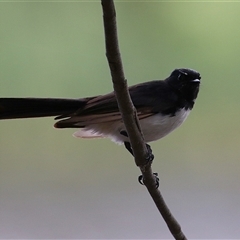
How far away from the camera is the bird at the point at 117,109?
0.95 meters

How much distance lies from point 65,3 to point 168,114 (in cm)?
62

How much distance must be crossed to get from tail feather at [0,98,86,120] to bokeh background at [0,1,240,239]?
438 mm

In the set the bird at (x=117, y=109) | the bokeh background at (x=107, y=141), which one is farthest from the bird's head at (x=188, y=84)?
the bokeh background at (x=107, y=141)

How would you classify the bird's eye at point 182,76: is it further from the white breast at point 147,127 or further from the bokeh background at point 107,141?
the bokeh background at point 107,141

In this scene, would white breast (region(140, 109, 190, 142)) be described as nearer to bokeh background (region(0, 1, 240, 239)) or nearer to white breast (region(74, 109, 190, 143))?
white breast (region(74, 109, 190, 143))

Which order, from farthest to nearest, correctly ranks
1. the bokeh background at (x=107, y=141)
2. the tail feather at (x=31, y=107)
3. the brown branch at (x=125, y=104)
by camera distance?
the bokeh background at (x=107, y=141), the tail feather at (x=31, y=107), the brown branch at (x=125, y=104)

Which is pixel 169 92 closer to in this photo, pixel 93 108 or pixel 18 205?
pixel 93 108

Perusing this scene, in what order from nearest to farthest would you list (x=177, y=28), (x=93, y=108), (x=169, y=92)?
1. (x=93, y=108)
2. (x=169, y=92)
3. (x=177, y=28)

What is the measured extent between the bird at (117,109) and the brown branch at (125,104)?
175 millimetres

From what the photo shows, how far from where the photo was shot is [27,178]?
4.93 feet

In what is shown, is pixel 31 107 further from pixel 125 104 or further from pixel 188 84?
pixel 188 84

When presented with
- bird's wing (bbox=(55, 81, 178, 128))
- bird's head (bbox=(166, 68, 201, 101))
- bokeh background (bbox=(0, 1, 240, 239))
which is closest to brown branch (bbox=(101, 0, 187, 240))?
bird's wing (bbox=(55, 81, 178, 128))

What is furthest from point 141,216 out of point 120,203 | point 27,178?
point 27,178

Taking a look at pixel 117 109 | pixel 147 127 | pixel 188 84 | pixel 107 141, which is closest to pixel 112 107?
pixel 117 109
